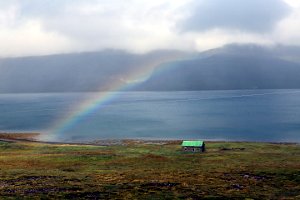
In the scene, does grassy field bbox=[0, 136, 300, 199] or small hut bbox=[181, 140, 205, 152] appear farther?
small hut bbox=[181, 140, 205, 152]

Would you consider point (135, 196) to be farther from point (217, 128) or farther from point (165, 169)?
point (217, 128)

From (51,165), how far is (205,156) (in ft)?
121

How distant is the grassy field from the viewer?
46156mm

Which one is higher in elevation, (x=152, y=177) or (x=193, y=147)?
(x=193, y=147)

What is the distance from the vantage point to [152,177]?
59.1m

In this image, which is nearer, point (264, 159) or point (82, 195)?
point (82, 195)

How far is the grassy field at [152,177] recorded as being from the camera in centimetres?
4616

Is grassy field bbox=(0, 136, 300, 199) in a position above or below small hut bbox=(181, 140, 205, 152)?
below

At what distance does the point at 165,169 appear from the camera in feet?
226

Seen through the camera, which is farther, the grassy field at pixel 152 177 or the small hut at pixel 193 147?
the small hut at pixel 193 147

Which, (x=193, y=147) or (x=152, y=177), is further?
(x=193, y=147)

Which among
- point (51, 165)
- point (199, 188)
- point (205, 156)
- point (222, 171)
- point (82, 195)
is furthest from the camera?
point (205, 156)

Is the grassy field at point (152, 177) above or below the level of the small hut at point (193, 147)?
below

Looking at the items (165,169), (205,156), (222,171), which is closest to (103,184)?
(165,169)
